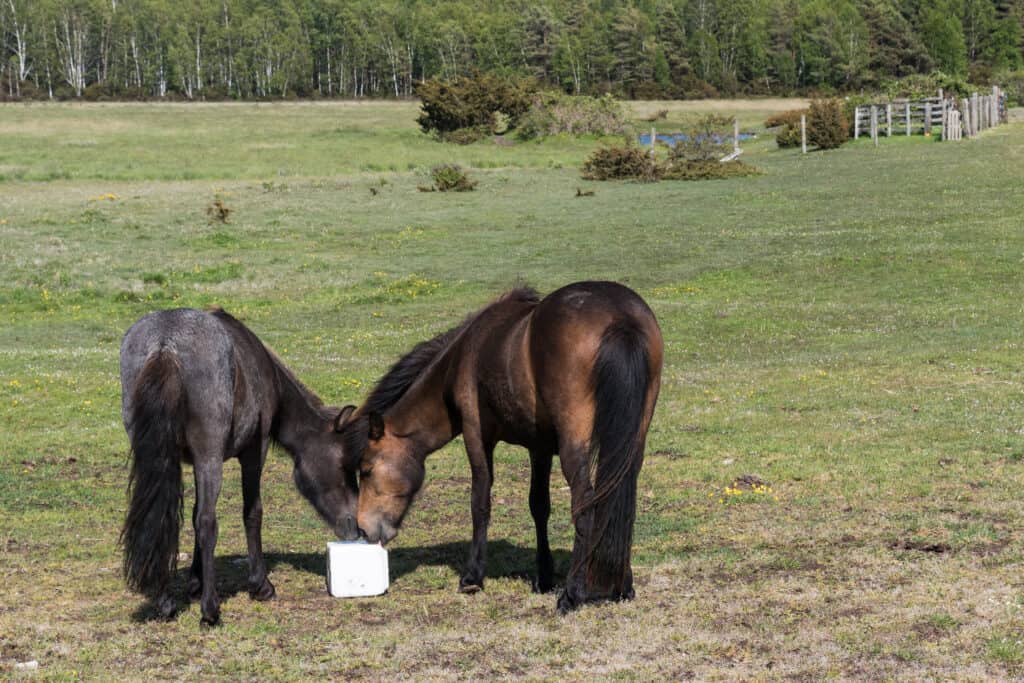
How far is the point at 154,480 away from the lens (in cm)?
802

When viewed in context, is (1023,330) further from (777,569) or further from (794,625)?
(794,625)

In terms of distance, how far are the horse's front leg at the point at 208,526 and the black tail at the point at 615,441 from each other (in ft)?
8.56

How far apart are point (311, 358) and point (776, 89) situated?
126 m

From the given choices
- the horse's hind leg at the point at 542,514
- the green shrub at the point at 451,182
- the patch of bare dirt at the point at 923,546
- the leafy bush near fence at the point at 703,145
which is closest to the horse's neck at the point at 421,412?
the horse's hind leg at the point at 542,514

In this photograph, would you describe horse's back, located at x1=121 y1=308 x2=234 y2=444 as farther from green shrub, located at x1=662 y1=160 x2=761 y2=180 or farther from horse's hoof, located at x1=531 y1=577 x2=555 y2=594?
green shrub, located at x1=662 y1=160 x2=761 y2=180

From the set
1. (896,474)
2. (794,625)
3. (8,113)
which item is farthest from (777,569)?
(8,113)

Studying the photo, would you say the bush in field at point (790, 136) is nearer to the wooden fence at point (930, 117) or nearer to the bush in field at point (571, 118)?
the wooden fence at point (930, 117)

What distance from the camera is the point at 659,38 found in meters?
157

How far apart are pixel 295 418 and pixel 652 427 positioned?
7107mm

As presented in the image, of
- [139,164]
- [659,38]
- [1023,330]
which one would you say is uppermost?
[659,38]

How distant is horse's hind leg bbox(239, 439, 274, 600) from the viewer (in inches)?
353

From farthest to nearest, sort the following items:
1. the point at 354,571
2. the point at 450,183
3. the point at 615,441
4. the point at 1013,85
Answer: the point at 1013,85
the point at 450,183
the point at 354,571
the point at 615,441

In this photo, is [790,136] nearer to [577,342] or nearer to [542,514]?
[542,514]

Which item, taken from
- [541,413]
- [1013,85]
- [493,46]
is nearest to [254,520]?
[541,413]
